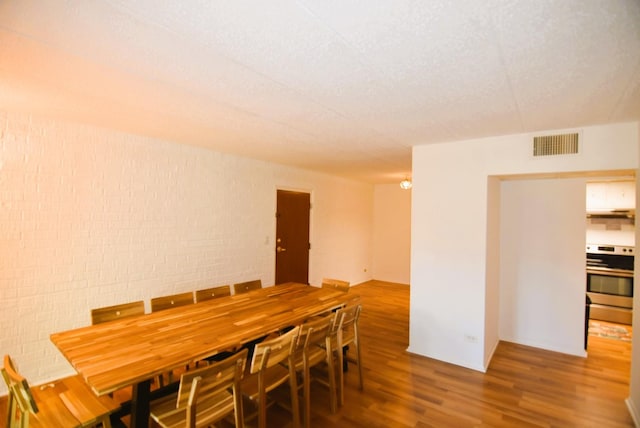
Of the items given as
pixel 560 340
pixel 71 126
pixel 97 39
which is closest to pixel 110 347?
pixel 97 39

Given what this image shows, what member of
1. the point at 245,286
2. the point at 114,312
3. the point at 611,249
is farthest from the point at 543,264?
the point at 114,312

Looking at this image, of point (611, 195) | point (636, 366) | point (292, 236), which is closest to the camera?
point (636, 366)

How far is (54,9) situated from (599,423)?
441 centimetres

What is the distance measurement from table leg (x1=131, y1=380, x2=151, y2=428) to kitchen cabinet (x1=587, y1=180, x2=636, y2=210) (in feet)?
21.1

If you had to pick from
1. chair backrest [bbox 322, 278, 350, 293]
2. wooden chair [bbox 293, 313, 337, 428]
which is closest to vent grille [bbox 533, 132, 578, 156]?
chair backrest [bbox 322, 278, 350, 293]

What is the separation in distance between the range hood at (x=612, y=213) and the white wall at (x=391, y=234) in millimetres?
3238

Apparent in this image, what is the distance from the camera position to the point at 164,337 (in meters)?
2.06

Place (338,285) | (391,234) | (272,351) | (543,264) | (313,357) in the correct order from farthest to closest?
1. (391,234)
2. (543,264)
3. (338,285)
4. (313,357)
5. (272,351)

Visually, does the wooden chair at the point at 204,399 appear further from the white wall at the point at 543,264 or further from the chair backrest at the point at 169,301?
the white wall at the point at 543,264

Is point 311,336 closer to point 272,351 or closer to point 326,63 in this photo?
point 272,351

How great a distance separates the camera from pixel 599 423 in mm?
2453

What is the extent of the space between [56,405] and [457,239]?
359 cm

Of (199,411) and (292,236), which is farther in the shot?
(292,236)

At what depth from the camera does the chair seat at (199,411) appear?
67.4 inches
